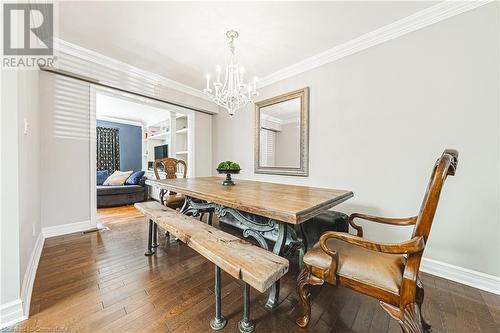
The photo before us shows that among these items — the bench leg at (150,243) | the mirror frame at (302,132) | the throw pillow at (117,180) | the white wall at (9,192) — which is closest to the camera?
the white wall at (9,192)

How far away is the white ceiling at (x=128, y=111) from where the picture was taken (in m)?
4.65

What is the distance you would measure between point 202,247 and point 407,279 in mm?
1130

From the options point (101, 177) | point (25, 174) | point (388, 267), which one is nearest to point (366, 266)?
point (388, 267)

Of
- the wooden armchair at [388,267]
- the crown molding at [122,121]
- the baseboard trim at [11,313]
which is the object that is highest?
the crown molding at [122,121]

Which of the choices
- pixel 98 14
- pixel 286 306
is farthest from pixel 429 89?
pixel 98 14

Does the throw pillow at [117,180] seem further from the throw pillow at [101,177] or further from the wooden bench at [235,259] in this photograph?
the wooden bench at [235,259]

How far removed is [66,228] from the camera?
8.61 feet

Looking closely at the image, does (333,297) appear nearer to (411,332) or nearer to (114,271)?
(411,332)

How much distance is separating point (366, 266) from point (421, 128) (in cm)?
166

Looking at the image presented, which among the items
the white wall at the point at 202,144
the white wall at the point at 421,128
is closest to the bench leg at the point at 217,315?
the white wall at the point at 421,128

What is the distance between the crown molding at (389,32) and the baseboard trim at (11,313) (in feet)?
11.9

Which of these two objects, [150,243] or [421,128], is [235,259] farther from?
[421,128]

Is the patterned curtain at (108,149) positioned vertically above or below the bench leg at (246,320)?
above

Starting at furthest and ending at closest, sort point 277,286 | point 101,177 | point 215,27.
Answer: point 101,177, point 215,27, point 277,286
